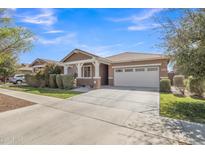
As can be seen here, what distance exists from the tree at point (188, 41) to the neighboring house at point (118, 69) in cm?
763

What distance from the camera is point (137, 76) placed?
1831 centimetres

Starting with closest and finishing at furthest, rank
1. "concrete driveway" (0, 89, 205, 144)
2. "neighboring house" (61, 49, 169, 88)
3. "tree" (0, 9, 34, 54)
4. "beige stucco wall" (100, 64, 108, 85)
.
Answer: "concrete driveway" (0, 89, 205, 144), "tree" (0, 9, 34, 54), "neighboring house" (61, 49, 169, 88), "beige stucco wall" (100, 64, 108, 85)

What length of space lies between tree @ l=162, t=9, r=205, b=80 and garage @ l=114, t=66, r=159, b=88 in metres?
8.60

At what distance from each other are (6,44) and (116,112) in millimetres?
7701

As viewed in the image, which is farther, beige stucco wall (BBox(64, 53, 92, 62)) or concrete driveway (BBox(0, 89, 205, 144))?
beige stucco wall (BBox(64, 53, 92, 62))

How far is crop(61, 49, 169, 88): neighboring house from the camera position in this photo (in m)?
17.1

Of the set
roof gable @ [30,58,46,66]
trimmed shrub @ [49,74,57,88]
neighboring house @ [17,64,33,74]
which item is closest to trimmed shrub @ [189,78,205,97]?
trimmed shrub @ [49,74,57,88]

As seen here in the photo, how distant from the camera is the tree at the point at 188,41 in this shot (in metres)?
6.97

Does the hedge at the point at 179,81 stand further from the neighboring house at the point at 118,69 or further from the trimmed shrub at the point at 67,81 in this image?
the trimmed shrub at the point at 67,81

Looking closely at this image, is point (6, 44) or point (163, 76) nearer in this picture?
point (6, 44)

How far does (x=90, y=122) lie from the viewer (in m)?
5.88

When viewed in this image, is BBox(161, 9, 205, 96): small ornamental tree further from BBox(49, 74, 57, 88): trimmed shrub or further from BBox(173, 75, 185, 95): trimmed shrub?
BBox(49, 74, 57, 88): trimmed shrub

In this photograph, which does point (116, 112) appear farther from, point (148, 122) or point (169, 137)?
point (169, 137)

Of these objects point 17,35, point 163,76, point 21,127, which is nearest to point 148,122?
point 21,127
